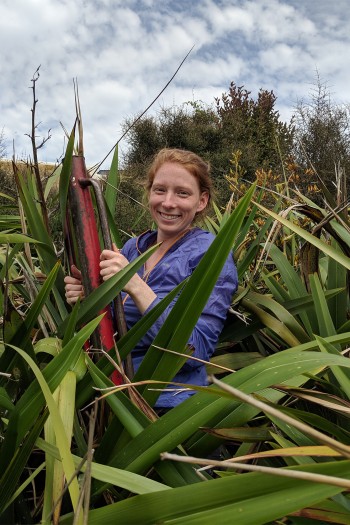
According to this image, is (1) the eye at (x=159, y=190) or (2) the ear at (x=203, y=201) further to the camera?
(2) the ear at (x=203, y=201)

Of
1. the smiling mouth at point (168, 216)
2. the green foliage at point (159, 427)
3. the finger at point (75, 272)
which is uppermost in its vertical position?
the smiling mouth at point (168, 216)

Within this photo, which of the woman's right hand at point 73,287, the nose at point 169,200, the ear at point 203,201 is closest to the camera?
the woman's right hand at point 73,287

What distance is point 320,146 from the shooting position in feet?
35.4

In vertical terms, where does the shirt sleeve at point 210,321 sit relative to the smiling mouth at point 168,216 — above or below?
below

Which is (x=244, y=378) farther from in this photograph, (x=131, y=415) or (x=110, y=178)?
(x=110, y=178)

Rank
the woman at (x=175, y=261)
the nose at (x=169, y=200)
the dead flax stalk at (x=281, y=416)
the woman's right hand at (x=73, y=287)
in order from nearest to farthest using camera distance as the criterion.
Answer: the dead flax stalk at (x=281, y=416), the woman's right hand at (x=73, y=287), the woman at (x=175, y=261), the nose at (x=169, y=200)

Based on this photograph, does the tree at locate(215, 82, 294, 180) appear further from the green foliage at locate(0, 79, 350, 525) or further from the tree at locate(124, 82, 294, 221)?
the green foliage at locate(0, 79, 350, 525)

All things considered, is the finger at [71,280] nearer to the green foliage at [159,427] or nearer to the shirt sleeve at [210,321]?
the green foliage at [159,427]

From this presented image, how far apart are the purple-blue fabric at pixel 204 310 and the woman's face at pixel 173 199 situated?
50mm

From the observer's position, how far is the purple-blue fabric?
1.13 metres

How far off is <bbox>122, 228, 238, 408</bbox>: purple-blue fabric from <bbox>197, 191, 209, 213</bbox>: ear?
0.53 ft

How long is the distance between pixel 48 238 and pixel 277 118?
1367 centimetres

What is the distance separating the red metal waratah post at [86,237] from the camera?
2.84ft

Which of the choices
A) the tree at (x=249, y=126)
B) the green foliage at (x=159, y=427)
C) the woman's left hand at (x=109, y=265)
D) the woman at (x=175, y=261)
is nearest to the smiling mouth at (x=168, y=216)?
the woman at (x=175, y=261)
